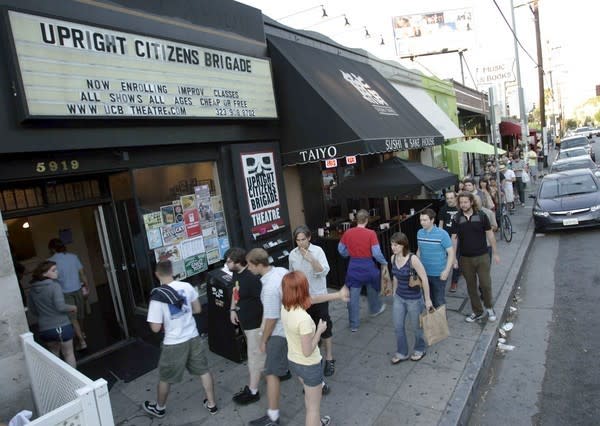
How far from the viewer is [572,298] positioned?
23.2ft

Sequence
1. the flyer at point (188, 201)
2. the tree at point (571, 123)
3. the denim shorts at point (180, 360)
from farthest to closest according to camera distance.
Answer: the tree at point (571, 123), the flyer at point (188, 201), the denim shorts at point (180, 360)

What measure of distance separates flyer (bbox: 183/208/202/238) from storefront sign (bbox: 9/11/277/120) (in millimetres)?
1490

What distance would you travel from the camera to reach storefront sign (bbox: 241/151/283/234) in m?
7.26

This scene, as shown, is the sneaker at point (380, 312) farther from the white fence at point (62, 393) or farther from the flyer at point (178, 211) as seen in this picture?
the white fence at point (62, 393)

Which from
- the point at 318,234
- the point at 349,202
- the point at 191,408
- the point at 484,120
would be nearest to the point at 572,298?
the point at 318,234

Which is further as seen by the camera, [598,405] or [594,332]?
[594,332]

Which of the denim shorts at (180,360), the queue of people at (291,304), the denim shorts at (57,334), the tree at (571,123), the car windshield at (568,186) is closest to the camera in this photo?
the queue of people at (291,304)

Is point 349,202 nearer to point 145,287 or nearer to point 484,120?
point 145,287

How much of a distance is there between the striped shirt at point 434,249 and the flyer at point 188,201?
3.43 m

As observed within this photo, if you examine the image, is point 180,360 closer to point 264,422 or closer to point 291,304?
point 264,422

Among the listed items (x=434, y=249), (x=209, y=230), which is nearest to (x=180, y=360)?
(x=209, y=230)

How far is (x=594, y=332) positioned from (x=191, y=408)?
5.15m

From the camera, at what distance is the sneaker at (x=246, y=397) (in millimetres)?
4648

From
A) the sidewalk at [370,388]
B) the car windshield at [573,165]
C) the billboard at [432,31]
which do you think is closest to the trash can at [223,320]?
the sidewalk at [370,388]
